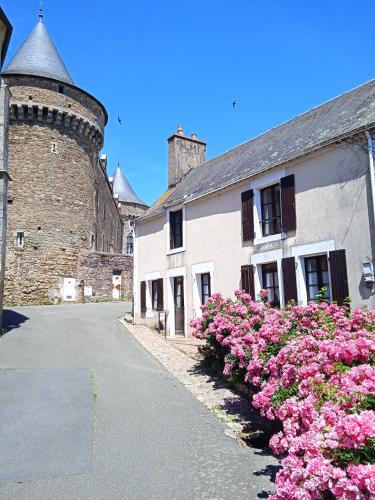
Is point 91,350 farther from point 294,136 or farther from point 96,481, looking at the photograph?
point 294,136

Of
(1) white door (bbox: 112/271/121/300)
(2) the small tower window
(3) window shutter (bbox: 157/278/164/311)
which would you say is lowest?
(3) window shutter (bbox: 157/278/164/311)

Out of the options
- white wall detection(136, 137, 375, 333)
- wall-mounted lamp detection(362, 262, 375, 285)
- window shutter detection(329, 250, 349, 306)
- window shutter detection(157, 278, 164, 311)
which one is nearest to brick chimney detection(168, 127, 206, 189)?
white wall detection(136, 137, 375, 333)

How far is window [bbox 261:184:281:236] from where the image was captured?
10.9 metres

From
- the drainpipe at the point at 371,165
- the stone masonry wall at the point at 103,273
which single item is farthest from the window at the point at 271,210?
the stone masonry wall at the point at 103,273

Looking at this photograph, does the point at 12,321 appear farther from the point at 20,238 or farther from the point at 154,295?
the point at 20,238

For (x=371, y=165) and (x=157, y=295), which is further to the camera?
(x=157, y=295)

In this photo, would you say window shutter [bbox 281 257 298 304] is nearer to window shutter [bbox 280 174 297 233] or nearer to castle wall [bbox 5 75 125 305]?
window shutter [bbox 280 174 297 233]

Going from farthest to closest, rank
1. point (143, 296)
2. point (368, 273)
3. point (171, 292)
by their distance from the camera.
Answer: point (143, 296)
point (171, 292)
point (368, 273)

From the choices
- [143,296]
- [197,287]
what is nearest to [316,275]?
[197,287]

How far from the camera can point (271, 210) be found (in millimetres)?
11156

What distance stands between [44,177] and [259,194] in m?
19.1

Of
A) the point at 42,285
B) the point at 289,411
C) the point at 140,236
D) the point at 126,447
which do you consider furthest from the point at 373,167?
the point at 42,285

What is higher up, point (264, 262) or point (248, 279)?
point (264, 262)

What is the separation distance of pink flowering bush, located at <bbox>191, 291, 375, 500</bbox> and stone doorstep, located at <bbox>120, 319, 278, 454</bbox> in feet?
1.45
